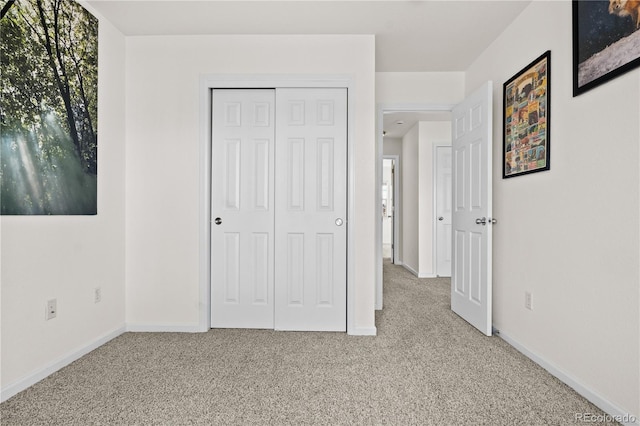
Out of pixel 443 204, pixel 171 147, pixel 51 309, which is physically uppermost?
pixel 171 147

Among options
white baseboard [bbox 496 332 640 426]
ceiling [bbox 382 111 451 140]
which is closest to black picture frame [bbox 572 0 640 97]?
white baseboard [bbox 496 332 640 426]

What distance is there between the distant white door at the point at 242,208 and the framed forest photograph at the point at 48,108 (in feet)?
2.94

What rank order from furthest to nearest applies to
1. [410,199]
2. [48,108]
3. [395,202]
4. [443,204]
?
1. [395,202]
2. [410,199]
3. [443,204]
4. [48,108]

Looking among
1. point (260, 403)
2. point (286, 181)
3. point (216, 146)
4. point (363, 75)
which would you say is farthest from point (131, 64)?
point (260, 403)

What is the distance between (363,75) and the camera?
107 inches

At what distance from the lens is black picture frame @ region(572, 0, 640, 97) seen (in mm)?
1534

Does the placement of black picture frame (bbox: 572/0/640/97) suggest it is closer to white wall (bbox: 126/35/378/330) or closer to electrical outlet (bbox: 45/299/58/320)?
white wall (bbox: 126/35/378/330)

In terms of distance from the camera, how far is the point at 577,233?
186 centimetres

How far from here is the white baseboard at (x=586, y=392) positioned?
1540 millimetres

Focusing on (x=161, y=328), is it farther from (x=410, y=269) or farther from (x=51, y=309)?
(x=410, y=269)

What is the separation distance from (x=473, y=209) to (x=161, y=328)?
281 cm

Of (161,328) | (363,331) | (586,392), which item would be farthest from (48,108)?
(586,392)

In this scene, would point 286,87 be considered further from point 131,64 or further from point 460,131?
point 460,131

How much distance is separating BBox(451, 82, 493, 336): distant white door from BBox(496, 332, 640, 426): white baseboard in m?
0.42
